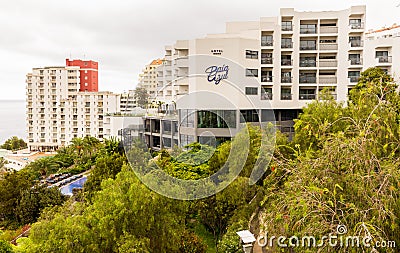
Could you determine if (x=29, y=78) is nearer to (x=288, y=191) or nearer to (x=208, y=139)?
(x=208, y=139)

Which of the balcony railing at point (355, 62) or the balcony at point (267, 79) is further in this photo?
the balcony at point (267, 79)

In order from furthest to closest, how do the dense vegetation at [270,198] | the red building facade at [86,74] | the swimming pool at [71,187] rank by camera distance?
the red building facade at [86,74], the swimming pool at [71,187], the dense vegetation at [270,198]

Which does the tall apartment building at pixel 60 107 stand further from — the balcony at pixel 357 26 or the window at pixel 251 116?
the window at pixel 251 116

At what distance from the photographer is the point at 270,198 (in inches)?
231

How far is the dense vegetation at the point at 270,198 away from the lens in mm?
3615

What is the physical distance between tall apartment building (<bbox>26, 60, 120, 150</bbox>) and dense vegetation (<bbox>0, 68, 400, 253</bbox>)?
3796cm

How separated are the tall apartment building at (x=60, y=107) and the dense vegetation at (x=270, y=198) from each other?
37960 mm

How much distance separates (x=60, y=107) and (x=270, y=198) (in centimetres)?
4494

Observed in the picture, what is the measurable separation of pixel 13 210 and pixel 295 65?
17.6 m

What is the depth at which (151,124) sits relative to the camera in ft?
29.2

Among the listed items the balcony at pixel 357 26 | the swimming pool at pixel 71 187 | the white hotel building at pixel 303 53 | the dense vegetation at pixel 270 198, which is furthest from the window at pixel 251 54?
the dense vegetation at pixel 270 198

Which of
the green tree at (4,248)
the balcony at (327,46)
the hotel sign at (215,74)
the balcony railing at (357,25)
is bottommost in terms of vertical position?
the green tree at (4,248)

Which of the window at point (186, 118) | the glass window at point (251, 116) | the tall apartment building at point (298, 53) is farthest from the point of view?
the tall apartment building at point (298, 53)

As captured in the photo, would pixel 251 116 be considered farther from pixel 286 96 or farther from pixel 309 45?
pixel 309 45
